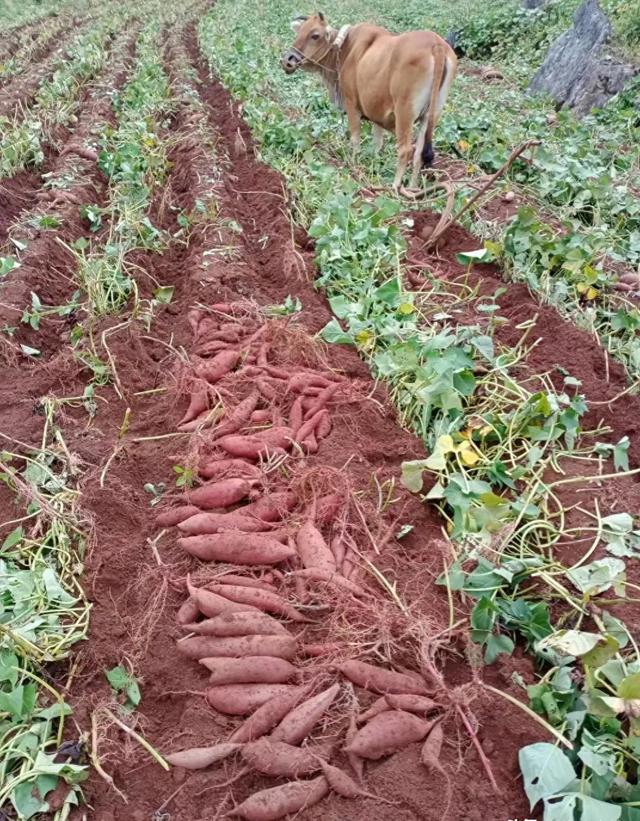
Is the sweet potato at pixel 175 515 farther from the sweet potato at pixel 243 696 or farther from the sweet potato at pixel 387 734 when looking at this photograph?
the sweet potato at pixel 387 734

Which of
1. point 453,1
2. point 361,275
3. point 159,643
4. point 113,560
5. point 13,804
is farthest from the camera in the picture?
point 453,1

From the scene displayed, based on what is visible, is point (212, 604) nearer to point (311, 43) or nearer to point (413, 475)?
point (413, 475)

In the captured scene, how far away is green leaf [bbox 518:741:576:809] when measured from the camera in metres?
A: 1.59

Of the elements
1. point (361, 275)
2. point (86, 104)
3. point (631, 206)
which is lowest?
point (86, 104)

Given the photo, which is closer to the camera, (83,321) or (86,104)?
(83,321)

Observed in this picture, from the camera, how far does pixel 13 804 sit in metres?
1.68

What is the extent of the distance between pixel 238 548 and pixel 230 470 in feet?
1.51

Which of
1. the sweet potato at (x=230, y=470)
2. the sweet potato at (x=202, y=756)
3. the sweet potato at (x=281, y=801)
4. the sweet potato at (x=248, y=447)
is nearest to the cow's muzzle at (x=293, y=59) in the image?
the sweet potato at (x=248, y=447)

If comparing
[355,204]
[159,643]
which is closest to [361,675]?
[159,643]

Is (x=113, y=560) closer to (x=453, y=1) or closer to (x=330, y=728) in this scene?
(x=330, y=728)

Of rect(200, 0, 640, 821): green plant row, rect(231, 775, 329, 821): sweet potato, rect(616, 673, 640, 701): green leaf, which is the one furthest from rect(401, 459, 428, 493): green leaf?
rect(231, 775, 329, 821): sweet potato

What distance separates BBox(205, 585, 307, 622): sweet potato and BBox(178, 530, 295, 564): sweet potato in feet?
0.53

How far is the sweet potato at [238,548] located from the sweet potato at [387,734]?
696 mm

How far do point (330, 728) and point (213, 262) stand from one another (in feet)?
10.9
